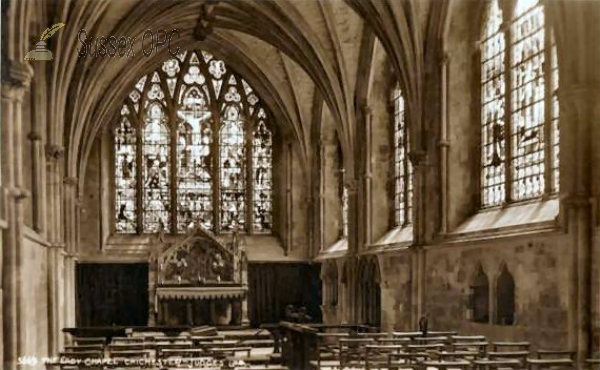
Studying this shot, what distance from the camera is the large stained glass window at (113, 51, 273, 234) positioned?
35844 millimetres

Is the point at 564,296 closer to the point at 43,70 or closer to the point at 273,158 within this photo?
the point at 43,70

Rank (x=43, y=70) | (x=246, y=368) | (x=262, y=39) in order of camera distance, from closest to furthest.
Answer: (x=246, y=368) < (x=43, y=70) < (x=262, y=39)

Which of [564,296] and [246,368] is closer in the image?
[564,296]

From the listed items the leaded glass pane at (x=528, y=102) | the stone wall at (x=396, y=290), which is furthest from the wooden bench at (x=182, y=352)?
the stone wall at (x=396, y=290)

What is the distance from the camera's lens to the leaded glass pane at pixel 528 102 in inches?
767

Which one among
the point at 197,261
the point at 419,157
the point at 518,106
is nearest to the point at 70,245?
the point at 197,261

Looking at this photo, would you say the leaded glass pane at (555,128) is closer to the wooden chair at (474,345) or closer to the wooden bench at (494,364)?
the wooden chair at (474,345)

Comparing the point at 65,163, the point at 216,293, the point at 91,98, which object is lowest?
the point at 216,293

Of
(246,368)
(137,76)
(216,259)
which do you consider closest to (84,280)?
(216,259)

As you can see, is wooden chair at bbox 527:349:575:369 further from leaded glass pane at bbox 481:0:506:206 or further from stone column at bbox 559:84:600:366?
leaded glass pane at bbox 481:0:506:206

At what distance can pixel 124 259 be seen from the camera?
3469 centimetres

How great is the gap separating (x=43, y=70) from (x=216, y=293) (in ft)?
40.4

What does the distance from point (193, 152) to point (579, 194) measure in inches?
852

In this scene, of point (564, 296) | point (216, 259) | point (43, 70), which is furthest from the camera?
point (216, 259)
